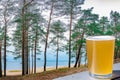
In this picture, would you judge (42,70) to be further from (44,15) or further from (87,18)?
(87,18)

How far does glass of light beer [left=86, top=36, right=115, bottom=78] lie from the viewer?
3.83 ft

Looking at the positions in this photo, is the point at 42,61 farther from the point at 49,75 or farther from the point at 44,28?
the point at 44,28

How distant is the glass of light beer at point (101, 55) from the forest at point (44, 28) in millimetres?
462

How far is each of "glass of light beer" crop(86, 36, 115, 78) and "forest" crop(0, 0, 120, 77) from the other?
1.51 feet

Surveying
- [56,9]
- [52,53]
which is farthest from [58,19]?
[52,53]

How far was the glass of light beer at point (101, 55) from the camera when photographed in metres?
1.17

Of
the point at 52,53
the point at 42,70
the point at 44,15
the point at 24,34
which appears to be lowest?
the point at 42,70

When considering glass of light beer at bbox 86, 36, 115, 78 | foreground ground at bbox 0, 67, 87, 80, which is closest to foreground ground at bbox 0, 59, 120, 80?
foreground ground at bbox 0, 67, 87, 80

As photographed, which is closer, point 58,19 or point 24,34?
point 24,34

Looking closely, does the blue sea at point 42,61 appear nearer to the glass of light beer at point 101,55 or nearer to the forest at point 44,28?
the forest at point 44,28

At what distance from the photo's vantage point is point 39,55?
5.21 feet

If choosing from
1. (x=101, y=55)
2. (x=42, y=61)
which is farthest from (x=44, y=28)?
(x=101, y=55)

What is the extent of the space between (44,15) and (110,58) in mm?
562

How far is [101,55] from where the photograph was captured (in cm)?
117
